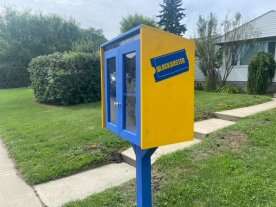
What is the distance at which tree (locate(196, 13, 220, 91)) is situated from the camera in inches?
A: 565

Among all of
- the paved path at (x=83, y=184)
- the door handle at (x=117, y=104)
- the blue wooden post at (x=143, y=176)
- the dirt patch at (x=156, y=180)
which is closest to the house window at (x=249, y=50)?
the paved path at (x=83, y=184)

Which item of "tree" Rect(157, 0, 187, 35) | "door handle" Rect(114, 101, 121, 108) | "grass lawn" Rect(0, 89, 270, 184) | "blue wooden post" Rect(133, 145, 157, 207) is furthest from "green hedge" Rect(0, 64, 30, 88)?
"blue wooden post" Rect(133, 145, 157, 207)

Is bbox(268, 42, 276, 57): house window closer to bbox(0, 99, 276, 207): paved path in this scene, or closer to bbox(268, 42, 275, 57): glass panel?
bbox(268, 42, 275, 57): glass panel

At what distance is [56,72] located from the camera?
11164 mm

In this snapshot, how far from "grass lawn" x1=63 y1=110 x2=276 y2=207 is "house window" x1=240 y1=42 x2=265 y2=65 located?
10.8 meters

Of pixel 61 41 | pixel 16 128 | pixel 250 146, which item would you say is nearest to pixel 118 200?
pixel 250 146

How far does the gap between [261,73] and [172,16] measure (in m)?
17.5

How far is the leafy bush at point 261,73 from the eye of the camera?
37.5ft

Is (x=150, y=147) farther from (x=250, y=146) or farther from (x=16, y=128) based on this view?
(x=16, y=128)

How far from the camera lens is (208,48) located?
14.4m

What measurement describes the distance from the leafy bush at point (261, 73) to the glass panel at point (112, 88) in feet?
31.6

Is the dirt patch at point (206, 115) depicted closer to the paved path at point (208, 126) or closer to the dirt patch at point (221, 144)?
the paved path at point (208, 126)

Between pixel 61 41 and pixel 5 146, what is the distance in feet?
87.1

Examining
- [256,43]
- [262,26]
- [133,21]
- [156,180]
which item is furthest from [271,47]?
[156,180]
